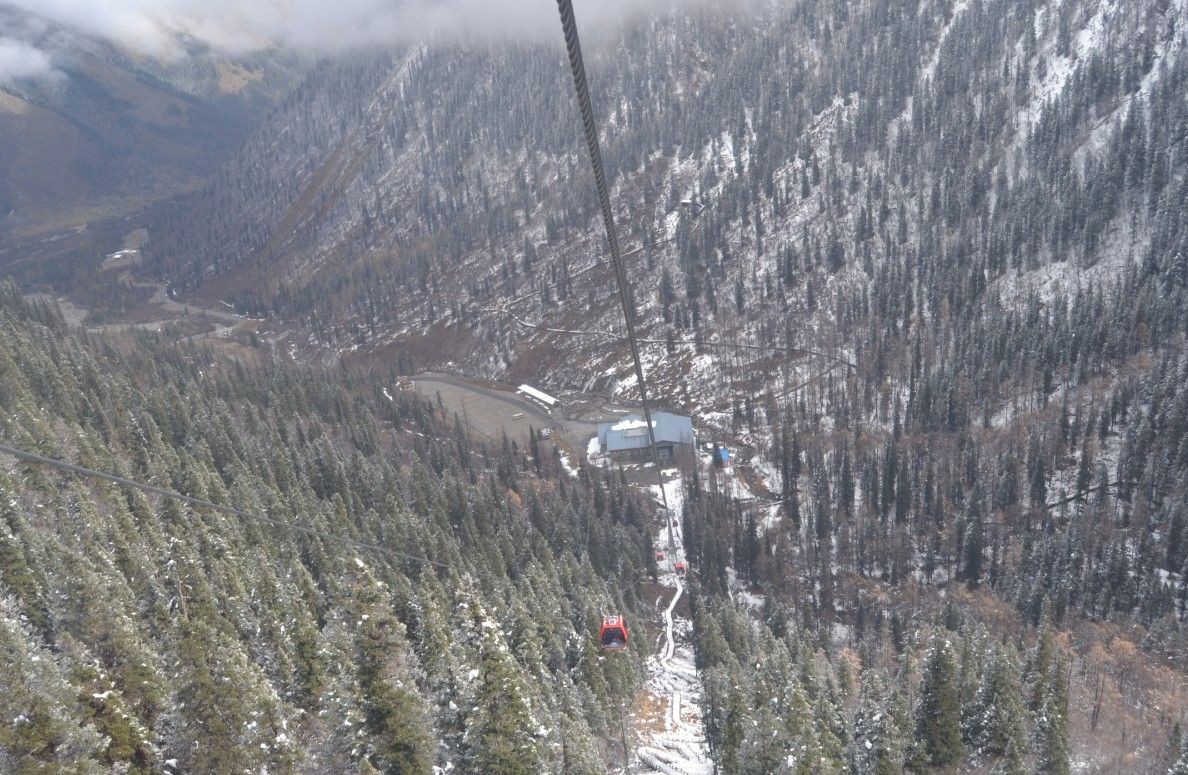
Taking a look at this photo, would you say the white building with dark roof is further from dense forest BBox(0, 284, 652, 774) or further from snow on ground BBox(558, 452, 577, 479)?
dense forest BBox(0, 284, 652, 774)

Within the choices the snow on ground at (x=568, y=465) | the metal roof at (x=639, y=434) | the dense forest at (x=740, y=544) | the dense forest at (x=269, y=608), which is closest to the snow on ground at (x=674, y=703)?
the dense forest at (x=740, y=544)

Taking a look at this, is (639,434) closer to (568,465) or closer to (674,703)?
(568,465)

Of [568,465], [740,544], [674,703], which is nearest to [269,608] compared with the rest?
[674,703]

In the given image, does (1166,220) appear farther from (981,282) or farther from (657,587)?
(657,587)

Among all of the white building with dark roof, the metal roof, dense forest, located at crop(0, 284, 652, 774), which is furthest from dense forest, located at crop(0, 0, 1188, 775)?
the metal roof

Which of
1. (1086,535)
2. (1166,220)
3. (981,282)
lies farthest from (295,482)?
(1166,220)

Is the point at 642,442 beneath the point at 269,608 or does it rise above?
beneath

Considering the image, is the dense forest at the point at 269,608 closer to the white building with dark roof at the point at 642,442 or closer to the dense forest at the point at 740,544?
the dense forest at the point at 740,544
